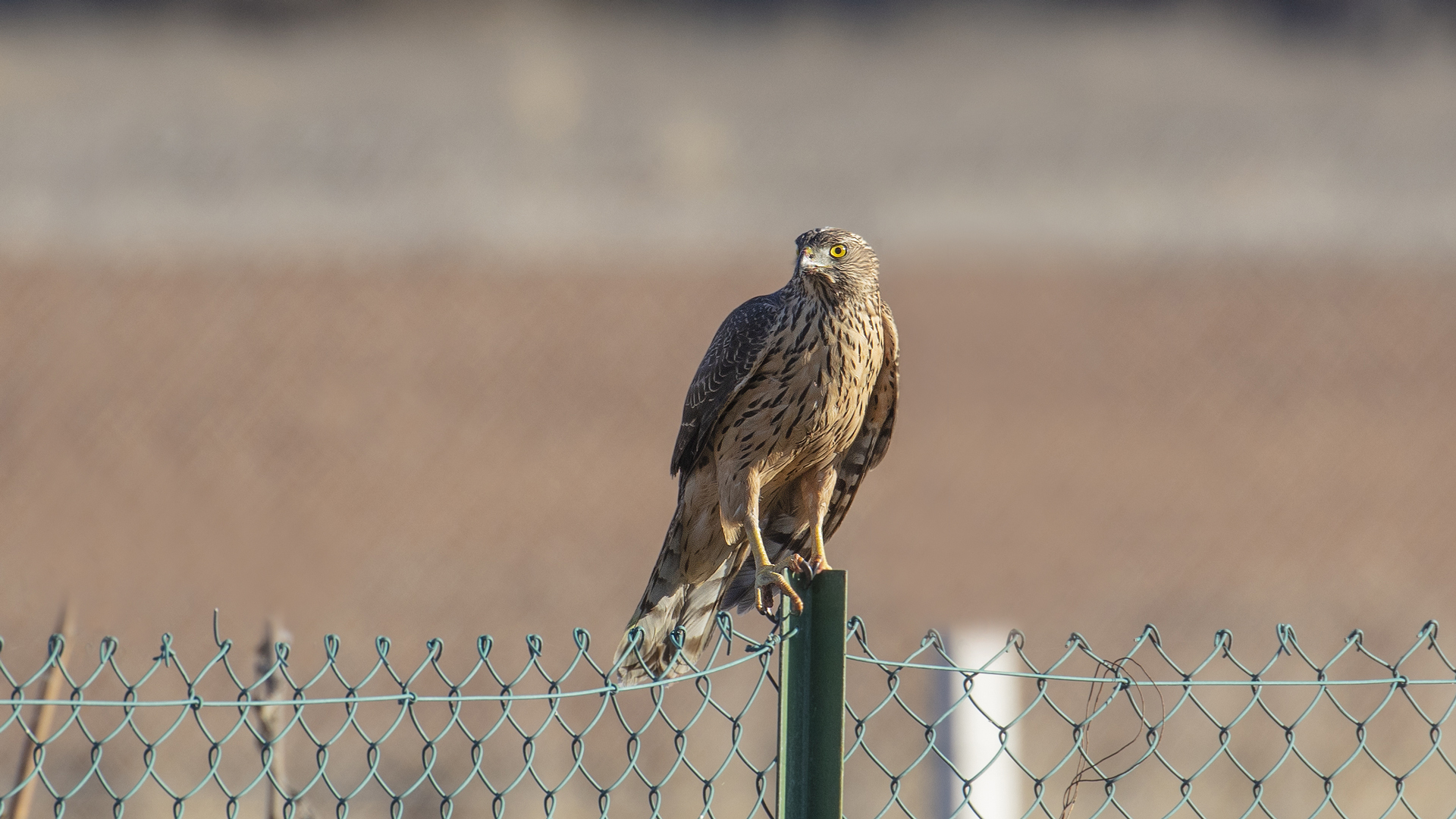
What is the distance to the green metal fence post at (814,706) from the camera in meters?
2.45

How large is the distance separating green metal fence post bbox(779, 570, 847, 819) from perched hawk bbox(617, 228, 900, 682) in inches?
47.2

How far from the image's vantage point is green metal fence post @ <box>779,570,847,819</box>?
2.45 meters

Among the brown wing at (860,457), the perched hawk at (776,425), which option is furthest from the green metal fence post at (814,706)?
the brown wing at (860,457)

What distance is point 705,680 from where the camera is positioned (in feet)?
8.63

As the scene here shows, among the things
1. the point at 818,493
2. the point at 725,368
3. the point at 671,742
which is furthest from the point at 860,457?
the point at 671,742

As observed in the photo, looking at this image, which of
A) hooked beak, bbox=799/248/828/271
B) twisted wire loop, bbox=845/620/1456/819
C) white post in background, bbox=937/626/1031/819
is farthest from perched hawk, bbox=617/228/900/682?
twisted wire loop, bbox=845/620/1456/819

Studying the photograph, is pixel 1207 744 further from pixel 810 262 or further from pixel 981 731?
pixel 810 262

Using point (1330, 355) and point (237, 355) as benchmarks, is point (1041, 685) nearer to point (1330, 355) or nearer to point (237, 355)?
point (237, 355)

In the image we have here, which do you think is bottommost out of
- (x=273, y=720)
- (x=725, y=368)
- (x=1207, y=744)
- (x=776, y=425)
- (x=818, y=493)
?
(x=1207, y=744)

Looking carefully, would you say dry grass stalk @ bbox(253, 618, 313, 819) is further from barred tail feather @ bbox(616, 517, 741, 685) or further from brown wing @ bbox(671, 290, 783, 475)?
brown wing @ bbox(671, 290, 783, 475)

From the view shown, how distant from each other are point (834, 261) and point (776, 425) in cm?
53

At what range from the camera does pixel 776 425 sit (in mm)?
4039

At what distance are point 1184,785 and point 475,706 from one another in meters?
5.16

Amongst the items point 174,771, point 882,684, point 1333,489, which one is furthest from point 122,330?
point 1333,489
